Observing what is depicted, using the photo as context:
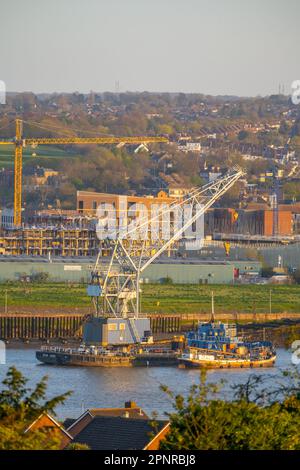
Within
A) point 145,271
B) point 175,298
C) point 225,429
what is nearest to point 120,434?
point 225,429

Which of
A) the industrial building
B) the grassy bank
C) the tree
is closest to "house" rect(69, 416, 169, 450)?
the tree

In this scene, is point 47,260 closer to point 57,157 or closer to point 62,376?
point 62,376

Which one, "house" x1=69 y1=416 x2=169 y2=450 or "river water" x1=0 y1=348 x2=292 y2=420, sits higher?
"house" x1=69 y1=416 x2=169 y2=450

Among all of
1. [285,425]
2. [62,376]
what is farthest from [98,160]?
[285,425]

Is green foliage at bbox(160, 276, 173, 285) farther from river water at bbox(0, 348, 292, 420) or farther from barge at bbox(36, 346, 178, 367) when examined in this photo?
barge at bbox(36, 346, 178, 367)

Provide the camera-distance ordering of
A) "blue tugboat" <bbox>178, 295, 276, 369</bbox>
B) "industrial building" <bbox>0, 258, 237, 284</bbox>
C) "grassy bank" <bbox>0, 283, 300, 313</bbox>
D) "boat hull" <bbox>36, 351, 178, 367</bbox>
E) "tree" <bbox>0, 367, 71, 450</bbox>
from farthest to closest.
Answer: "industrial building" <bbox>0, 258, 237, 284</bbox>
"grassy bank" <bbox>0, 283, 300, 313</bbox>
"blue tugboat" <bbox>178, 295, 276, 369</bbox>
"boat hull" <bbox>36, 351, 178, 367</bbox>
"tree" <bbox>0, 367, 71, 450</bbox>
